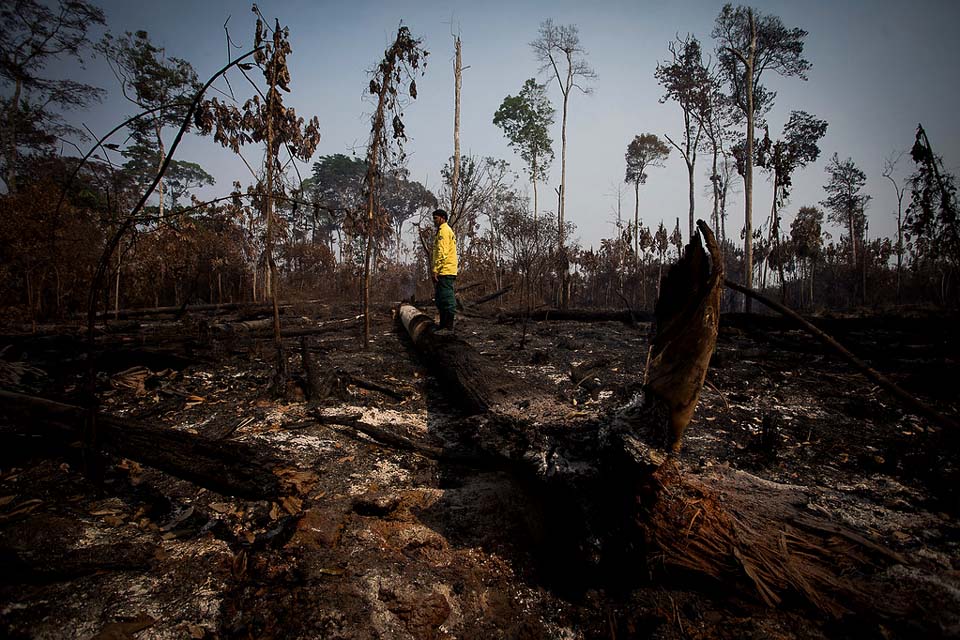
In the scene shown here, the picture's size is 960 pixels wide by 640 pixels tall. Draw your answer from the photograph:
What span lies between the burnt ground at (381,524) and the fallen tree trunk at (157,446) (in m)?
0.11

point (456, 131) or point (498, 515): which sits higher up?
point (456, 131)

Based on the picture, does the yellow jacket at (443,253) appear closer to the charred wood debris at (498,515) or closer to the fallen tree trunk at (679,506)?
the charred wood debris at (498,515)

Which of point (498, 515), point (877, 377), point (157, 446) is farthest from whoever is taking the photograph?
point (498, 515)

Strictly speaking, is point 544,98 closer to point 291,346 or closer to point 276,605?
point 291,346

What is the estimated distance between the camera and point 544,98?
77.7 ft

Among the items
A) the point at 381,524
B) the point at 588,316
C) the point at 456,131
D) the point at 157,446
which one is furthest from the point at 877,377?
the point at 456,131

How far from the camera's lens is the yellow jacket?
6152 millimetres

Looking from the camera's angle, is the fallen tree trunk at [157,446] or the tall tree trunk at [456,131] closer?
the fallen tree trunk at [157,446]

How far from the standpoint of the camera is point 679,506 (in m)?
1.64

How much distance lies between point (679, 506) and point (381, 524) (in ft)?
5.26

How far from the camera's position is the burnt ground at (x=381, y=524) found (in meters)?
1.49

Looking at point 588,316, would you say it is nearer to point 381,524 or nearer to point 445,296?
point 445,296

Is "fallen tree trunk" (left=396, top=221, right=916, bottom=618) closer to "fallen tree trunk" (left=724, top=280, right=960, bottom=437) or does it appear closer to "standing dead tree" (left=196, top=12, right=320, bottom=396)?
"fallen tree trunk" (left=724, top=280, right=960, bottom=437)

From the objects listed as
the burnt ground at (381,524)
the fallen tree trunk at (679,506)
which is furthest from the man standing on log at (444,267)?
the fallen tree trunk at (679,506)
